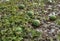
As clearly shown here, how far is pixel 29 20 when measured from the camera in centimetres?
600

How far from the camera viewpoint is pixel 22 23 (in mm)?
5797

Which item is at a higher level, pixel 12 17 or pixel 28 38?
pixel 12 17

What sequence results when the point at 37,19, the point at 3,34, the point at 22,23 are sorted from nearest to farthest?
the point at 3,34
the point at 22,23
the point at 37,19

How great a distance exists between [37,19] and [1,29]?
1338mm

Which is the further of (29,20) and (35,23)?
(29,20)

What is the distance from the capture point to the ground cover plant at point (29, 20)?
5402mm

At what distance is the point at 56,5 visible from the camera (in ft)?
23.1

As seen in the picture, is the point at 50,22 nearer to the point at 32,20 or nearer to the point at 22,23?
the point at 32,20

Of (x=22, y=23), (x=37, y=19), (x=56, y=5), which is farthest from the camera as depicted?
→ (x=56, y=5)

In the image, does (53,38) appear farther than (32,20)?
No

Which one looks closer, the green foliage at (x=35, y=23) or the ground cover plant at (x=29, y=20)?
the ground cover plant at (x=29, y=20)

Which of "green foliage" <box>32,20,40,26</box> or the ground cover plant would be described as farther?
"green foliage" <box>32,20,40,26</box>

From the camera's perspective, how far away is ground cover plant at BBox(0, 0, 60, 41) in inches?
213

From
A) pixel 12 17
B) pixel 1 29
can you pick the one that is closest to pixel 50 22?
pixel 12 17
